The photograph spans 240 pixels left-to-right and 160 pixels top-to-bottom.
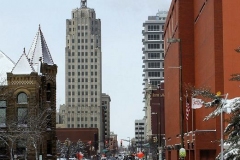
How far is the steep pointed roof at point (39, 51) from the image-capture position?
85.6 m

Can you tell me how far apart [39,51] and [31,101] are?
10037 mm

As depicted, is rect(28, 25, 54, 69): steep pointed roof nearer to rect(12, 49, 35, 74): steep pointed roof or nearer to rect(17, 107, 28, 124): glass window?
rect(12, 49, 35, 74): steep pointed roof

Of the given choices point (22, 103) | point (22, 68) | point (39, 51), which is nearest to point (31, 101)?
point (22, 103)

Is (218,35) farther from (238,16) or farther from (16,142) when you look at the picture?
(16,142)

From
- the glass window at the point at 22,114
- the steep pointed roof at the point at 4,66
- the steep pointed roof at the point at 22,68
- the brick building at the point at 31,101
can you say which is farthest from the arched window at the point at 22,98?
the steep pointed roof at the point at 4,66

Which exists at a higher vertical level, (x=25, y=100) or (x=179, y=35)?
(x=179, y=35)

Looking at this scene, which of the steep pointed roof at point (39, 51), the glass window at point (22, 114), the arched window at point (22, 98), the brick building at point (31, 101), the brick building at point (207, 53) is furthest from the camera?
the steep pointed roof at point (39, 51)

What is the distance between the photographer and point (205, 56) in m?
61.2

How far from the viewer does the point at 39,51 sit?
86125mm

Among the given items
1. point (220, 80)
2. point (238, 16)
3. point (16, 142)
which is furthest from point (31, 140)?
point (238, 16)

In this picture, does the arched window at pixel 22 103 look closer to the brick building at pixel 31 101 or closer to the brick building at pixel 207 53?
the brick building at pixel 31 101

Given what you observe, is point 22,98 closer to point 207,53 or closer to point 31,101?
point 31,101

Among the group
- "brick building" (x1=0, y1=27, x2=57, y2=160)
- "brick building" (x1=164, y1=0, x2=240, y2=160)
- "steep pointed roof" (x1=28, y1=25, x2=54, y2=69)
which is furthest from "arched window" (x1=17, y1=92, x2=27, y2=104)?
"brick building" (x1=164, y1=0, x2=240, y2=160)

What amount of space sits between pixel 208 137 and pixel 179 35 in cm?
2049
